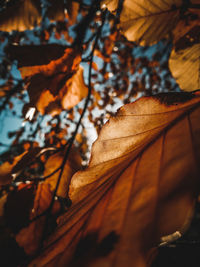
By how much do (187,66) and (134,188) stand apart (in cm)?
72

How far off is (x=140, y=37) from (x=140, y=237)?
735mm

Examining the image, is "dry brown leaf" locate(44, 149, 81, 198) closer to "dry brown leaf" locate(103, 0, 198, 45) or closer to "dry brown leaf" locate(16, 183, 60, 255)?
"dry brown leaf" locate(16, 183, 60, 255)

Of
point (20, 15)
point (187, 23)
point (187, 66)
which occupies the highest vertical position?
point (20, 15)

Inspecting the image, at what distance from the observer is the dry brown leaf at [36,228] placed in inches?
35.5

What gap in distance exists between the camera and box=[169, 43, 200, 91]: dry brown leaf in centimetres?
71

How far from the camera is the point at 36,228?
93 centimetres

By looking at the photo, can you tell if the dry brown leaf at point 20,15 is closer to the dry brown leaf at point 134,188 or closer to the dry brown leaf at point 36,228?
the dry brown leaf at point 134,188

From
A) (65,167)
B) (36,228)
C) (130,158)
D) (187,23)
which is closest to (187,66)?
(187,23)

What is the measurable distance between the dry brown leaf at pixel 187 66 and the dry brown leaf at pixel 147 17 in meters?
0.16

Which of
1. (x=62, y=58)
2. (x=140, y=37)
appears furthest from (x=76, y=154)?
(x=140, y=37)

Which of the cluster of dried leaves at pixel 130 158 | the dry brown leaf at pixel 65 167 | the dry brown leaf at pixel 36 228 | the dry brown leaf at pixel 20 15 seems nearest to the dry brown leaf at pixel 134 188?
the cluster of dried leaves at pixel 130 158

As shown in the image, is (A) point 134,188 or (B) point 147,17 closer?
(A) point 134,188

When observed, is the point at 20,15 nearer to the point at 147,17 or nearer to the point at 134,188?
the point at 147,17

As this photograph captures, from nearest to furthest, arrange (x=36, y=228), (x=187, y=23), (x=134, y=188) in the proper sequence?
(x=134, y=188) < (x=187, y=23) < (x=36, y=228)
